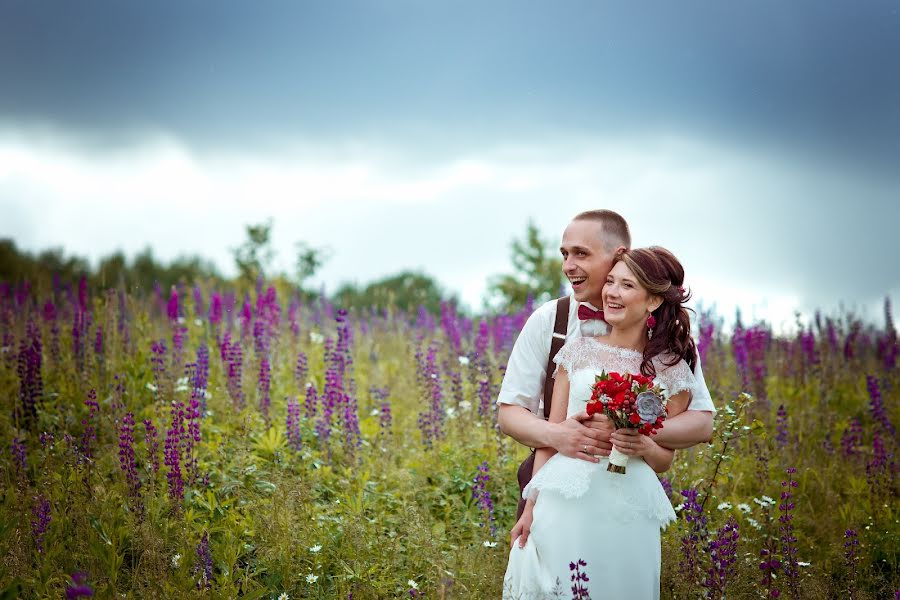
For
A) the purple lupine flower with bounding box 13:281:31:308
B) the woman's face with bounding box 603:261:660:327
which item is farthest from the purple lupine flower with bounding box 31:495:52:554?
the purple lupine flower with bounding box 13:281:31:308

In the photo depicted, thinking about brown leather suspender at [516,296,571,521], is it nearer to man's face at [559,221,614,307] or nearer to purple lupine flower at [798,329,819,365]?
man's face at [559,221,614,307]

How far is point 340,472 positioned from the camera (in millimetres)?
6281

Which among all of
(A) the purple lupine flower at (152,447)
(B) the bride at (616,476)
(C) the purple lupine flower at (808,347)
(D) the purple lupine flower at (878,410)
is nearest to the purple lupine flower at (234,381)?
(A) the purple lupine flower at (152,447)

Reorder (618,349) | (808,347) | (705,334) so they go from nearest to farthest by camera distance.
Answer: (618,349)
(705,334)
(808,347)

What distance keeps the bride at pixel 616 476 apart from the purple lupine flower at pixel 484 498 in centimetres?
131

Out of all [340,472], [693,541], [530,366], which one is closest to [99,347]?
[340,472]

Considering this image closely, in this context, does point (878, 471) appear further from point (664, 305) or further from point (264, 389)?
point (264, 389)

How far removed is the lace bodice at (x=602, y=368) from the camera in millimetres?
3846

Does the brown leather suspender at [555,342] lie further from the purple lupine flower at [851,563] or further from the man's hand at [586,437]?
the purple lupine flower at [851,563]

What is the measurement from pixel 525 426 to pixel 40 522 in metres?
3.01

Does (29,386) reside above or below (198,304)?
below

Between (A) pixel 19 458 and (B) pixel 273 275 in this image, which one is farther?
(B) pixel 273 275

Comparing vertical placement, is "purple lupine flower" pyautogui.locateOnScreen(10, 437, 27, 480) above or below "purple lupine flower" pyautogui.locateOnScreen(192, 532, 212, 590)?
above

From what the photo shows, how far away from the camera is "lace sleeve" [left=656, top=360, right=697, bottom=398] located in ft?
12.6
